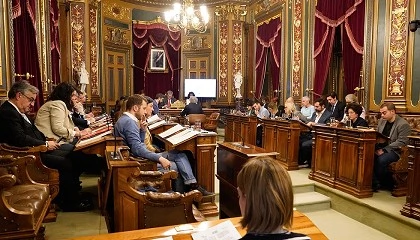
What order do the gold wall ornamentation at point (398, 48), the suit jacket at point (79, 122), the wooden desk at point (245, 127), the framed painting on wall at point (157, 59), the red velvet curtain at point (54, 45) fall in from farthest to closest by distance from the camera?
1. the framed painting on wall at point (157, 59)
2. the red velvet curtain at point (54, 45)
3. the wooden desk at point (245, 127)
4. the suit jacket at point (79, 122)
5. the gold wall ornamentation at point (398, 48)

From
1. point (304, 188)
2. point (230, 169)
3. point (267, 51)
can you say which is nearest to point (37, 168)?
point (230, 169)

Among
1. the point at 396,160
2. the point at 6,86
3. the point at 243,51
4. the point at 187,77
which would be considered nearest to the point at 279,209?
the point at 396,160

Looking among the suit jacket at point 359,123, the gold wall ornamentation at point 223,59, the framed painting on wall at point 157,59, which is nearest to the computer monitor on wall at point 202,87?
the gold wall ornamentation at point 223,59

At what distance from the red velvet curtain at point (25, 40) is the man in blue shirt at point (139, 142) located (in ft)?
8.82

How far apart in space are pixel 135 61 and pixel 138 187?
9.46 metres

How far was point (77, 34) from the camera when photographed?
915 cm

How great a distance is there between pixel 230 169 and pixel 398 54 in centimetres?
411

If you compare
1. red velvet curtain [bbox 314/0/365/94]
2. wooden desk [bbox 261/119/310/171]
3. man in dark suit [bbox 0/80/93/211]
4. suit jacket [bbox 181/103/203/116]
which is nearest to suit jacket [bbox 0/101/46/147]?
man in dark suit [bbox 0/80/93/211]

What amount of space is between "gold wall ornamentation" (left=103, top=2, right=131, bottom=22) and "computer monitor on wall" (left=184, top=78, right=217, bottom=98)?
2962 millimetres

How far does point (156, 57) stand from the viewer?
11891 millimetres

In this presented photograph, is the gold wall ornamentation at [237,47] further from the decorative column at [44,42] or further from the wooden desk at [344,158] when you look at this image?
the wooden desk at [344,158]

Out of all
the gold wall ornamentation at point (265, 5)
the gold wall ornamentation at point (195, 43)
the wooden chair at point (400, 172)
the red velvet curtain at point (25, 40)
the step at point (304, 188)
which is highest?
the gold wall ornamentation at point (265, 5)

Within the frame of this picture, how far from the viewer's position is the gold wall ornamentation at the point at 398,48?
17.2ft

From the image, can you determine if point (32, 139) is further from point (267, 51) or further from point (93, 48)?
point (267, 51)
